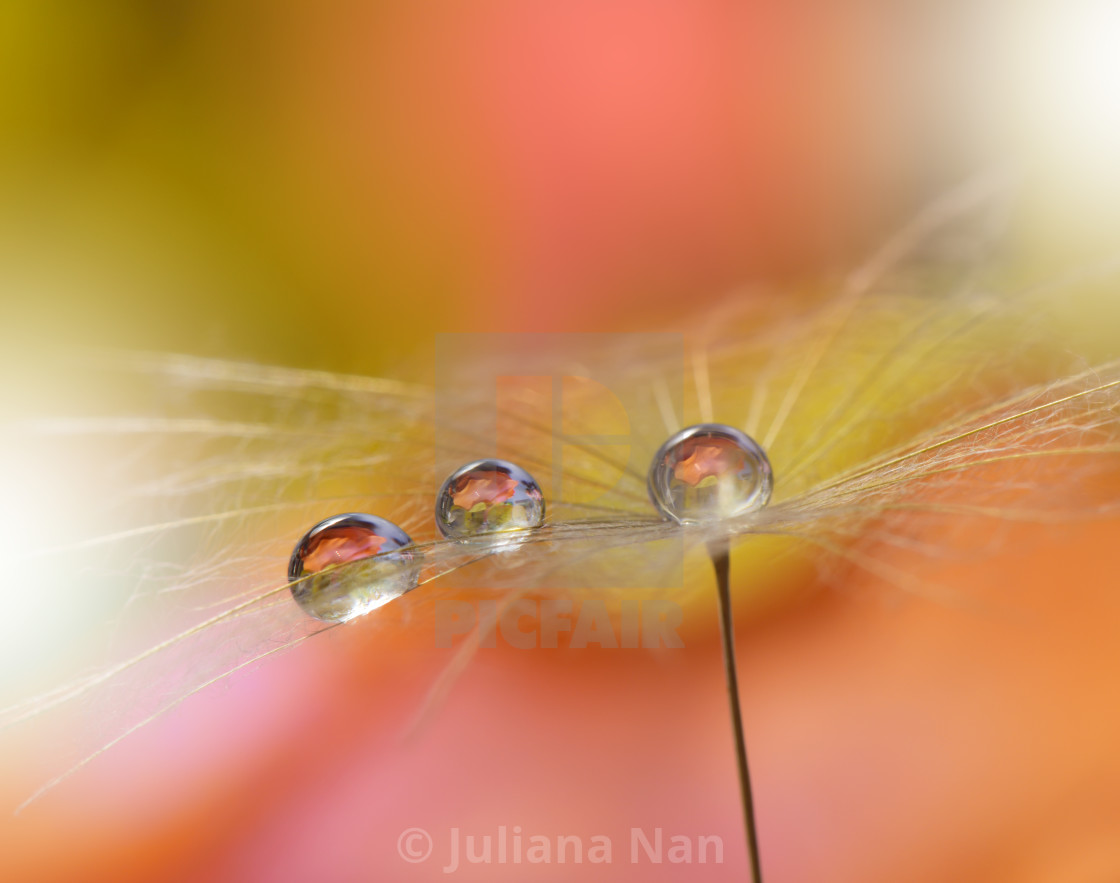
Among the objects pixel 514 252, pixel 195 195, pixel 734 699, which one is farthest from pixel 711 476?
pixel 195 195

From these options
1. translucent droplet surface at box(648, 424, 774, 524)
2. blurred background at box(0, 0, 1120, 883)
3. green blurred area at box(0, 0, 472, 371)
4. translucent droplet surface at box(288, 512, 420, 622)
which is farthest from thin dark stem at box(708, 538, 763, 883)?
green blurred area at box(0, 0, 472, 371)

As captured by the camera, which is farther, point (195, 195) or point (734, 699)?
point (195, 195)

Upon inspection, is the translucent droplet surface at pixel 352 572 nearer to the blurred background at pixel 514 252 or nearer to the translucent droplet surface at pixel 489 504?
the translucent droplet surface at pixel 489 504

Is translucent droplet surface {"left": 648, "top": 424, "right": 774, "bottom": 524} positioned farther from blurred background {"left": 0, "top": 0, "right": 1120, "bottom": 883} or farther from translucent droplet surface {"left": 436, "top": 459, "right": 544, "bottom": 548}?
blurred background {"left": 0, "top": 0, "right": 1120, "bottom": 883}

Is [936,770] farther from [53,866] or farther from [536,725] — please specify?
[53,866]

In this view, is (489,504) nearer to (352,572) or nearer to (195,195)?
(352,572)

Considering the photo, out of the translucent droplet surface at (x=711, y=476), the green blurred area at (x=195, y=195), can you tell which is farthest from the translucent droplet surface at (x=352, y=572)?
the green blurred area at (x=195, y=195)
